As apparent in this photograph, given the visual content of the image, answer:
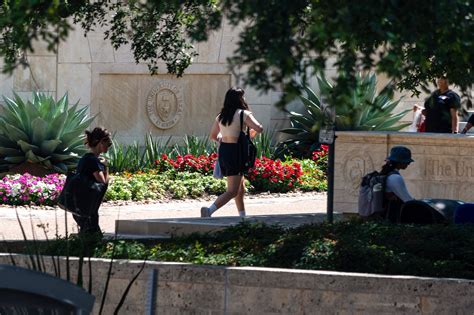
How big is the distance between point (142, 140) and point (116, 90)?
1.03 m

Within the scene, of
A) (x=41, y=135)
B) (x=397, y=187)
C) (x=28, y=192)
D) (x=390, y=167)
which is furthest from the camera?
(x=41, y=135)

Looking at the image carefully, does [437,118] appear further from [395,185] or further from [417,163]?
[395,185]

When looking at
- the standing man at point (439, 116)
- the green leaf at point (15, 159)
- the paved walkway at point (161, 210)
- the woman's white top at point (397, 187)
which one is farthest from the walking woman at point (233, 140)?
the green leaf at point (15, 159)

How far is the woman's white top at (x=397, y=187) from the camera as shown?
10.8 metres

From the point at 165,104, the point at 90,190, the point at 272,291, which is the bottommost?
the point at 272,291

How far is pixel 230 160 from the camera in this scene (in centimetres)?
1442

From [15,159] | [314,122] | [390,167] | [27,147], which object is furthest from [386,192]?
[314,122]

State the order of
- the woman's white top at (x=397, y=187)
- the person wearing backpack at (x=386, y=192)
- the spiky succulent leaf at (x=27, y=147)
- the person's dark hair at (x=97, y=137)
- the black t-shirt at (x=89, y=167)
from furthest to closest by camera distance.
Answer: the spiky succulent leaf at (x=27, y=147) < the person's dark hair at (x=97, y=137) < the black t-shirt at (x=89, y=167) < the person wearing backpack at (x=386, y=192) < the woman's white top at (x=397, y=187)

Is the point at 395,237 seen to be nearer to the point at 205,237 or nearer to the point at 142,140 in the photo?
the point at 205,237

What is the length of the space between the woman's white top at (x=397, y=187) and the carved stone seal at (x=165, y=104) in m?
12.9

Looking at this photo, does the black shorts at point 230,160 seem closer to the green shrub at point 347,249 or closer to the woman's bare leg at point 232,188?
the woman's bare leg at point 232,188

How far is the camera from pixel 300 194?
19859 millimetres

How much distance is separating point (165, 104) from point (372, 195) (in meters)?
12.9

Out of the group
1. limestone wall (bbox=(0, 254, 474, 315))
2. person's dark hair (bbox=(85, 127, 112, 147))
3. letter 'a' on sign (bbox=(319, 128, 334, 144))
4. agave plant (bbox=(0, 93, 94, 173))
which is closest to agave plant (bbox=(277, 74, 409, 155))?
agave plant (bbox=(0, 93, 94, 173))
